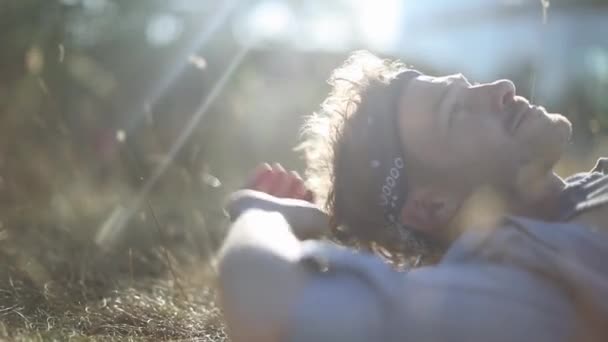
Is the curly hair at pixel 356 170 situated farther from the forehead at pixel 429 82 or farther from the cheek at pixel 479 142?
the cheek at pixel 479 142

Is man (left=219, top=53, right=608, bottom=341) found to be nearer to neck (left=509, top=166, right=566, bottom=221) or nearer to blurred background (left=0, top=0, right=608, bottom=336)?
neck (left=509, top=166, right=566, bottom=221)

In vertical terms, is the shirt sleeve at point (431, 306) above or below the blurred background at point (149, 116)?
above

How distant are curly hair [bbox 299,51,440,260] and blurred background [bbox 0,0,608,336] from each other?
456mm

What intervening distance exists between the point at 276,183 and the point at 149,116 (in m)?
0.61

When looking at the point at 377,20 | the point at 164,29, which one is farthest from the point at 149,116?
the point at 164,29

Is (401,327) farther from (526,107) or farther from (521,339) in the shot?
(526,107)

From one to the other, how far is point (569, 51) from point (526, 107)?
658 cm

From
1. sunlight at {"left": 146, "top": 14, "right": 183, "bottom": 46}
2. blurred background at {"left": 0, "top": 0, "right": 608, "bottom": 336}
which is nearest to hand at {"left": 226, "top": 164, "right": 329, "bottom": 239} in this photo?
blurred background at {"left": 0, "top": 0, "right": 608, "bottom": 336}

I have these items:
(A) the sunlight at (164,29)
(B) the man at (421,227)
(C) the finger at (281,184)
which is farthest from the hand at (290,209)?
(A) the sunlight at (164,29)

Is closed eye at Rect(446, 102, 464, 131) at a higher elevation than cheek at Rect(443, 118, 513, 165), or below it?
higher

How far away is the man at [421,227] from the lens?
1.01 metres

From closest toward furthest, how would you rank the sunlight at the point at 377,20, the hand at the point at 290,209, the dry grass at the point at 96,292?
1. the hand at the point at 290,209
2. the dry grass at the point at 96,292
3. the sunlight at the point at 377,20

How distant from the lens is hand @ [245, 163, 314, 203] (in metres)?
1.62

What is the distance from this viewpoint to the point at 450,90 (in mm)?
1535
